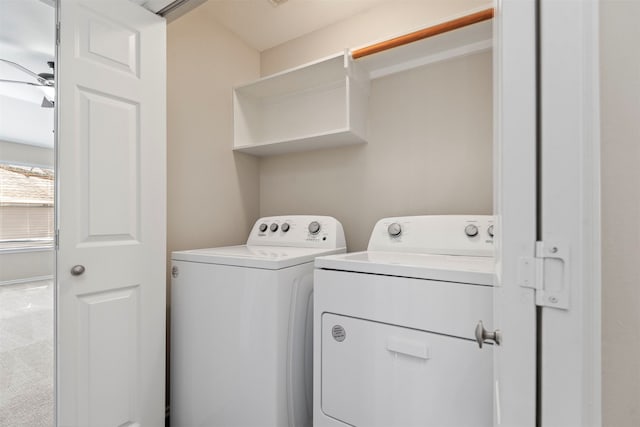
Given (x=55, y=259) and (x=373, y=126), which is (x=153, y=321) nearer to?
(x=55, y=259)

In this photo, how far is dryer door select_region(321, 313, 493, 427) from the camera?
935 millimetres

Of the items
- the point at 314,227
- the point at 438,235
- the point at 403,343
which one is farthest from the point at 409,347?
the point at 314,227

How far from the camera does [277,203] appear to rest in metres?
2.35

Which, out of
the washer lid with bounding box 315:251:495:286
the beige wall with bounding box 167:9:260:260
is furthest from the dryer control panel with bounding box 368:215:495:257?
the beige wall with bounding box 167:9:260:260

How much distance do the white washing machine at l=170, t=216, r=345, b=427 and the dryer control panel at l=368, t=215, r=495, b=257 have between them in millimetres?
360

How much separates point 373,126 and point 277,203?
90 cm

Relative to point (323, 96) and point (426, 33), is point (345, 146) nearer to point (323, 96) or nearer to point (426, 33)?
point (323, 96)

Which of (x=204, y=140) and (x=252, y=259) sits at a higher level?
(x=204, y=140)

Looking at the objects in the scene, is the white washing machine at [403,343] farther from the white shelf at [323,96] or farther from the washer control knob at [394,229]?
the white shelf at [323,96]

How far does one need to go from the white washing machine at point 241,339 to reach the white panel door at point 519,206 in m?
0.96

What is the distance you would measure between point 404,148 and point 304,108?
0.78m

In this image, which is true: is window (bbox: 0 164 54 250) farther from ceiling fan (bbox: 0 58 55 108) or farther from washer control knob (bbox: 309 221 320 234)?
washer control knob (bbox: 309 221 320 234)

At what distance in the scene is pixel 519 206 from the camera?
1.55 feet

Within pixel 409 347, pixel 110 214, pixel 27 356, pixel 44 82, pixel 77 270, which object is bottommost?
pixel 27 356
